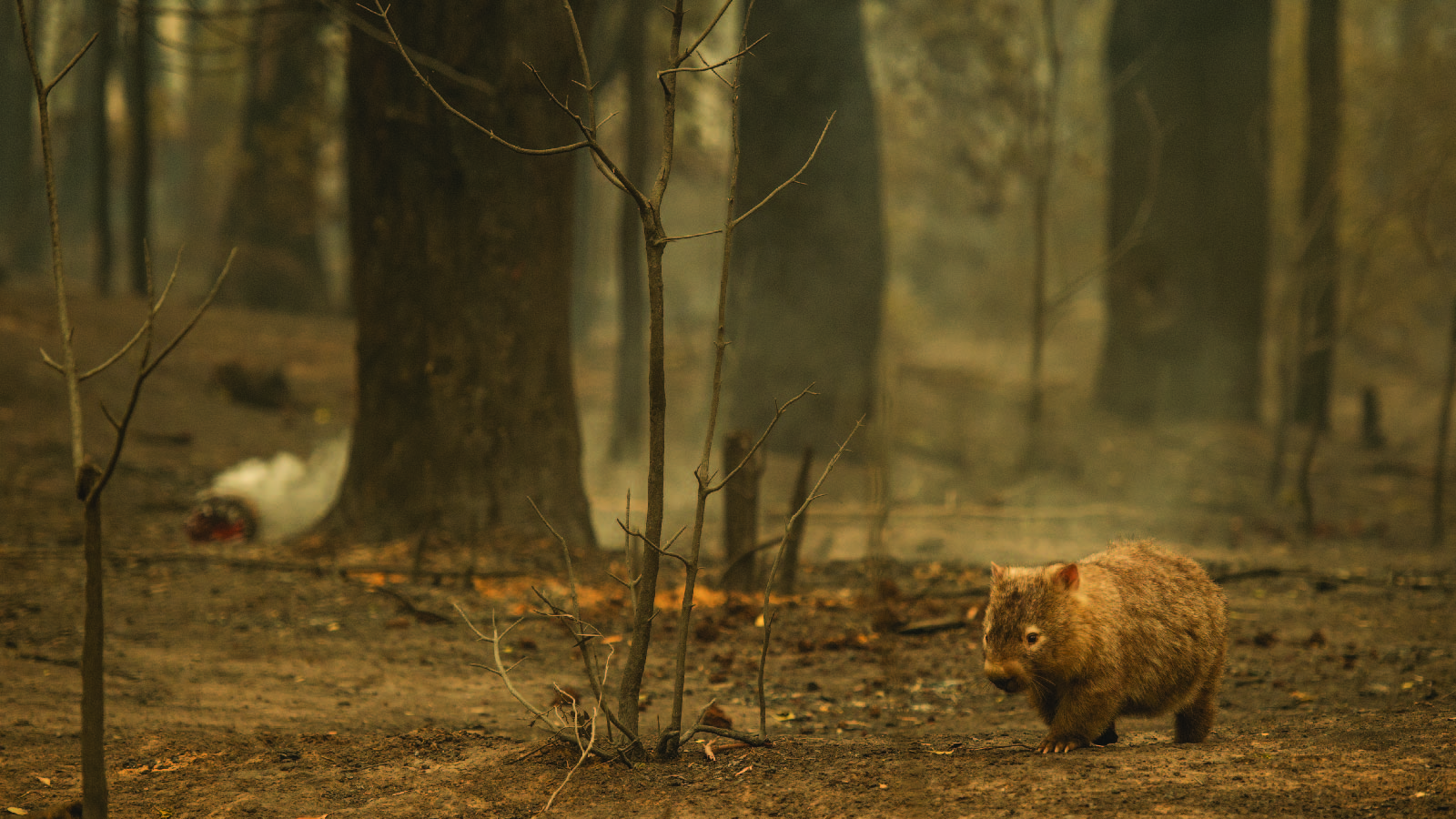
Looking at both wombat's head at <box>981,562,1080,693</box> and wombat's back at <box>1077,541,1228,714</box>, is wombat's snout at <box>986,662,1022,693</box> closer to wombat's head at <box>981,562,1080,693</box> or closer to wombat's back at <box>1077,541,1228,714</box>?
wombat's head at <box>981,562,1080,693</box>

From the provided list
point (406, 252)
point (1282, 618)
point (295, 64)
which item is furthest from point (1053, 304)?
point (295, 64)

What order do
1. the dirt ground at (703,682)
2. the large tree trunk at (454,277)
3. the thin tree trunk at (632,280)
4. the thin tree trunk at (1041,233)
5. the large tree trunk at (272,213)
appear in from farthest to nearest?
the large tree trunk at (272,213), the thin tree trunk at (632,280), the thin tree trunk at (1041,233), the large tree trunk at (454,277), the dirt ground at (703,682)

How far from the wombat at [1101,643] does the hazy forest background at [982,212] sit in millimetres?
1659

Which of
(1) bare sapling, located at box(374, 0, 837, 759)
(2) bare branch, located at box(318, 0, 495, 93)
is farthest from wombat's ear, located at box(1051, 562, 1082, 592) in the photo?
(2) bare branch, located at box(318, 0, 495, 93)

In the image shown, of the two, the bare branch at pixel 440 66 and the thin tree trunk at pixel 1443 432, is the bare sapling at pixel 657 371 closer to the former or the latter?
the bare branch at pixel 440 66

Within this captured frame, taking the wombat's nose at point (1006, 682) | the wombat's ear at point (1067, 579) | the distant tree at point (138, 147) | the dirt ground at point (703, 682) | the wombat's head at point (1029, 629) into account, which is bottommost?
the dirt ground at point (703, 682)

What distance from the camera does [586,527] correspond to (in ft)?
23.9

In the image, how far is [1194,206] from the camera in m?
14.7

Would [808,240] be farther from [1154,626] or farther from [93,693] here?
[93,693]

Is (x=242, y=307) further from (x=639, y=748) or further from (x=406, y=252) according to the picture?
(x=639, y=748)

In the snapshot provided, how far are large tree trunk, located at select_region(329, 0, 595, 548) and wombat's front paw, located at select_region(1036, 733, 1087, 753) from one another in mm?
4186

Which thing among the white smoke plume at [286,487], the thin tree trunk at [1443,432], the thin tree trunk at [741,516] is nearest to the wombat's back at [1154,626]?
the thin tree trunk at [741,516]

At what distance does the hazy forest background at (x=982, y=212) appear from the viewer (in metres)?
7.49

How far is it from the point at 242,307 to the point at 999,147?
46.2 ft
